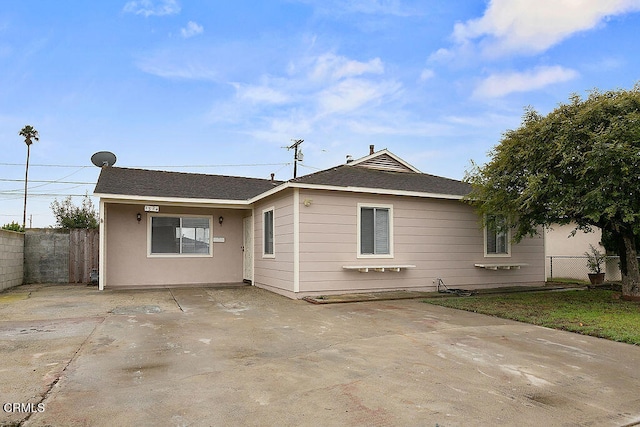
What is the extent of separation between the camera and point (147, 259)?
38.6 feet

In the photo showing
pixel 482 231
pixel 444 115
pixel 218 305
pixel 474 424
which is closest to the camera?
pixel 474 424

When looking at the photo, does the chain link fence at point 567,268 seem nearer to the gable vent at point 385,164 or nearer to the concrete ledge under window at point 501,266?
the concrete ledge under window at point 501,266

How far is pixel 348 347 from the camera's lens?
514 centimetres

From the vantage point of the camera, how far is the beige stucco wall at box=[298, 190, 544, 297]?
9492 millimetres

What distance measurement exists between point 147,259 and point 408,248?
23.7ft

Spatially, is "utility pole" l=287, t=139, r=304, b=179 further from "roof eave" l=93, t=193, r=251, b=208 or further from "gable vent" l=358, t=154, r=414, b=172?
"roof eave" l=93, t=193, r=251, b=208

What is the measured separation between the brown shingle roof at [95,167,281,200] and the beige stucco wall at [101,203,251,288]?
578 millimetres

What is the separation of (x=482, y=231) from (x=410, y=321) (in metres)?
5.77

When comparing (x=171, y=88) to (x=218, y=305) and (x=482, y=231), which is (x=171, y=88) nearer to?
(x=218, y=305)

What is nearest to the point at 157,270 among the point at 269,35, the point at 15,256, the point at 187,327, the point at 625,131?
the point at 15,256
